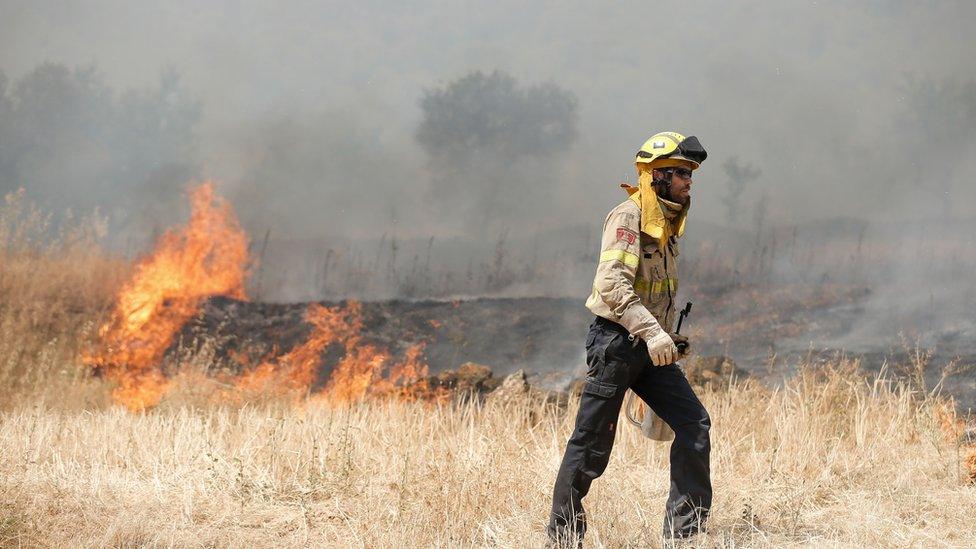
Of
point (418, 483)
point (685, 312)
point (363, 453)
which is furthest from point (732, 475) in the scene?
point (363, 453)

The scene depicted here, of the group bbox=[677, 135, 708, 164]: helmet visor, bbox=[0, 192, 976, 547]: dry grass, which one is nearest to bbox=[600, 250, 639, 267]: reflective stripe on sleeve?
bbox=[677, 135, 708, 164]: helmet visor

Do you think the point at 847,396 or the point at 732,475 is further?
the point at 847,396

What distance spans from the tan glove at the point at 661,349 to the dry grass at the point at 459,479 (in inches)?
39.7

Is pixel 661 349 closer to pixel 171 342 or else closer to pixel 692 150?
pixel 692 150

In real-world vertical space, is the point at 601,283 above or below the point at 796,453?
above

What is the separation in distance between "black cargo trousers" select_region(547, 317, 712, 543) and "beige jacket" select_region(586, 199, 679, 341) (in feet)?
0.50

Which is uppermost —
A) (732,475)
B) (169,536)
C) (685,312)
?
(685,312)

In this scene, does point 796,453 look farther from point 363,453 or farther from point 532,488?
point 363,453

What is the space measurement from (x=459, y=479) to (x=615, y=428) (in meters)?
1.46

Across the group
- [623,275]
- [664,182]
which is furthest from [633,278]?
[664,182]

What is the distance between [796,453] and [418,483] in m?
2.77

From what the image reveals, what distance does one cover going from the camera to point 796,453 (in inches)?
225

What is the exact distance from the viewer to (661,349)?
3.57 m

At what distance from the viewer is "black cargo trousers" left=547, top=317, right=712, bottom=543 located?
3771 millimetres
